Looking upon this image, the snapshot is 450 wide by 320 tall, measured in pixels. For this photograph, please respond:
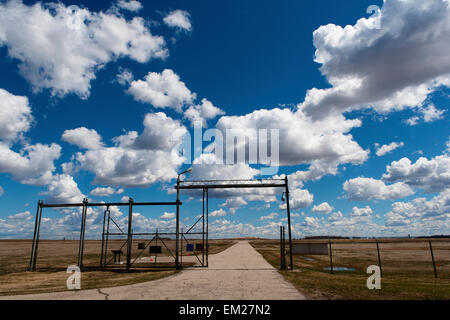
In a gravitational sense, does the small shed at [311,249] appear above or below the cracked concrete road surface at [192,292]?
below

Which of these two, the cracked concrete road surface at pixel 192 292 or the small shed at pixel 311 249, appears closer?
the cracked concrete road surface at pixel 192 292

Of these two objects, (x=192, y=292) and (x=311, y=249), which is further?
(x=311, y=249)

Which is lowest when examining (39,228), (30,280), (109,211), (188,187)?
(30,280)

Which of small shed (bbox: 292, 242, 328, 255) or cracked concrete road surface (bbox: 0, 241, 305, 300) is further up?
cracked concrete road surface (bbox: 0, 241, 305, 300)

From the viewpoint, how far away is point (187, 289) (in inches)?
472

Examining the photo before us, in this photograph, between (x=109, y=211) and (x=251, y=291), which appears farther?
(x=109, y=211)

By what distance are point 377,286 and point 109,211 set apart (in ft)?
64.3

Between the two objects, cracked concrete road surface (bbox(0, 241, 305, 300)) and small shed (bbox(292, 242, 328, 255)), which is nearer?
cracked concrete road surface (bbox(0, 241, 305, 300))

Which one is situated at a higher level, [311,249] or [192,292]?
[192,292]
